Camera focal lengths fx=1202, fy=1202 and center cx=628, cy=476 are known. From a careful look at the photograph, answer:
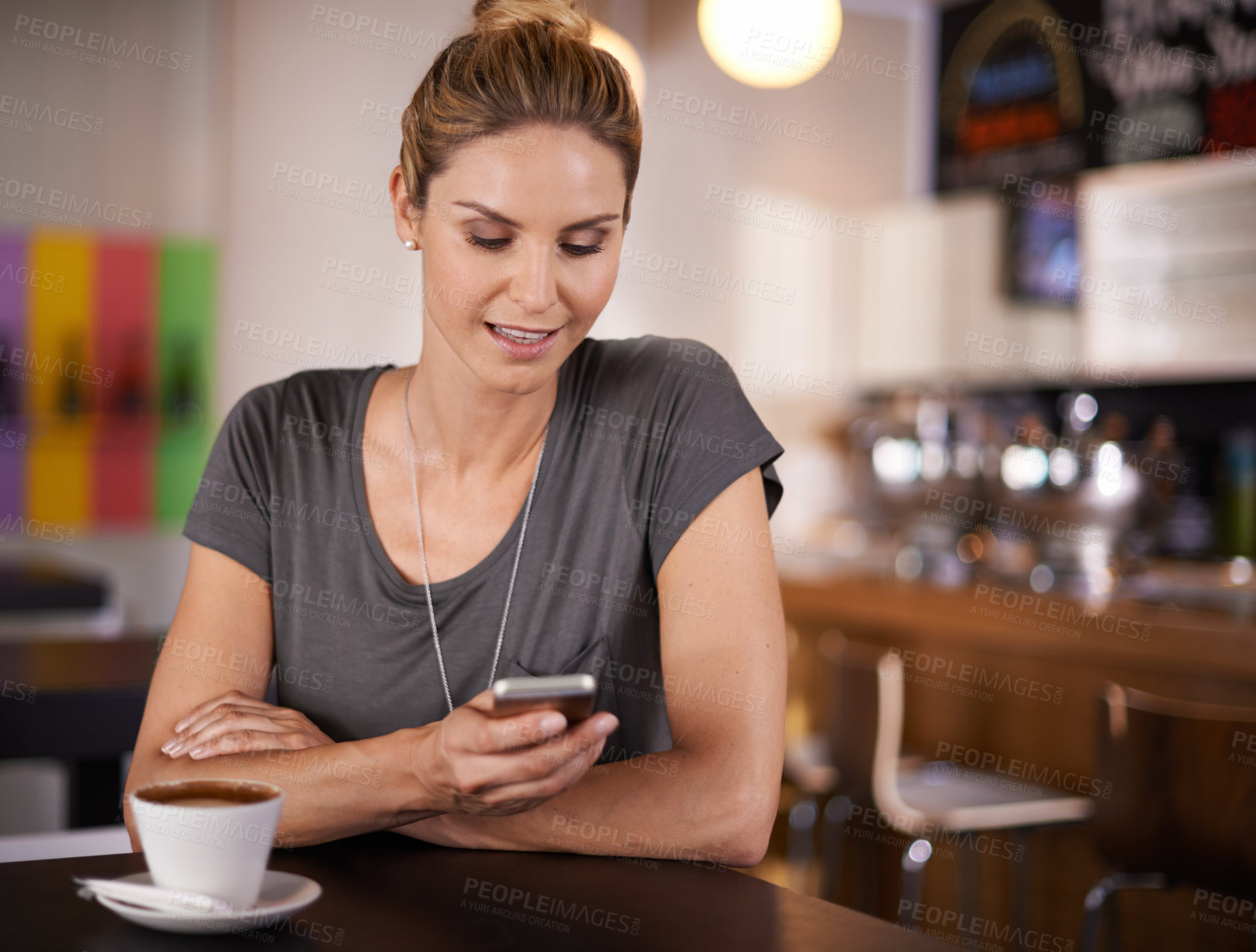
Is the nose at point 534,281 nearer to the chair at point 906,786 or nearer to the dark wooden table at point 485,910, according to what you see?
the dark wooden table at point 485,910

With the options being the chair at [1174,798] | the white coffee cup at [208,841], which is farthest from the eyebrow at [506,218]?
the chair at [1174,798]

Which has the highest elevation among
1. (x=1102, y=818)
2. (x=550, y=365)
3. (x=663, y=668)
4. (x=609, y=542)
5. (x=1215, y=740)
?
(x=550, y=365)

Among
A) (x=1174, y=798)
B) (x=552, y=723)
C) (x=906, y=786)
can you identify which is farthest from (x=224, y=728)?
(x=906, y=786)

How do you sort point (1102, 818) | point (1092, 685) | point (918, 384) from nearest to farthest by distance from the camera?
point (1102, 818) < point (1092, 685) < point (918, 384)

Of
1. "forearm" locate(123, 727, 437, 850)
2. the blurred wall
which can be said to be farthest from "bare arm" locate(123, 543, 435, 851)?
the blurred wall

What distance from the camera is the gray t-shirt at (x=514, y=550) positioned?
1.18m

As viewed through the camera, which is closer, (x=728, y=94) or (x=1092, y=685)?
(x=1092, y=685)

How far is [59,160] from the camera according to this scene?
3.88m

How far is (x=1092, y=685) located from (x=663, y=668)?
4.95ft

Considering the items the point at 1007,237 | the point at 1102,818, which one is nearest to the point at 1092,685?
the point at 1102,818

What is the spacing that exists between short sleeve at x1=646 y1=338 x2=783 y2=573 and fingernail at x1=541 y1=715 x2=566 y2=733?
0.38 m

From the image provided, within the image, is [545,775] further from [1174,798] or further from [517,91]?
[1174,798]

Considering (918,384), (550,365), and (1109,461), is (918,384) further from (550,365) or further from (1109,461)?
(550,365)

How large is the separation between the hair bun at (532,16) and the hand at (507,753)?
680mm
